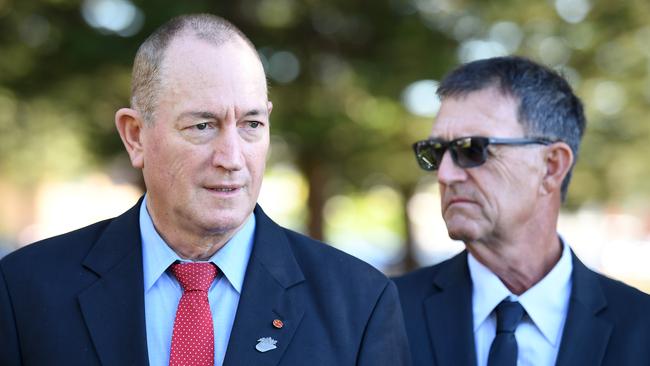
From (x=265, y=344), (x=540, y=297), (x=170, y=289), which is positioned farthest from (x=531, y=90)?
(x=170, y=289)

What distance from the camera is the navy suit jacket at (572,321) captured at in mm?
3629

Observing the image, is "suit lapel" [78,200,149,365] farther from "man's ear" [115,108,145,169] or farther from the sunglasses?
the sunglasses

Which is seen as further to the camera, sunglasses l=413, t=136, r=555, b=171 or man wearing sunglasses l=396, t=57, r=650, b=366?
sunglasses l=413, t=136, r=555, b=171

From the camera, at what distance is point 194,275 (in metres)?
3.17

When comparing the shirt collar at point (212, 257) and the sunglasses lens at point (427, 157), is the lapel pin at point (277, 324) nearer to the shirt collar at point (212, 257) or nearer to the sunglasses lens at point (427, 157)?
the shirt collar at point (212, 257)

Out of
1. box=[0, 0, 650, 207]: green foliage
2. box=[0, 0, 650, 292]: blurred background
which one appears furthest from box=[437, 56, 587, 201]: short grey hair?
box=[0, 0, 650, 207]: green foliage

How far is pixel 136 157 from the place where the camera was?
335cm

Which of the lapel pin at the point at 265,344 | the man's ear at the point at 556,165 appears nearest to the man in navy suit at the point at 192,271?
the lapel pin at the point at 265,344

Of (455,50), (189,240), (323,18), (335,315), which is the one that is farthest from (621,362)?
(323,18)

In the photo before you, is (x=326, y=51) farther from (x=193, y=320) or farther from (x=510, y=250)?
(x=193, y=320)

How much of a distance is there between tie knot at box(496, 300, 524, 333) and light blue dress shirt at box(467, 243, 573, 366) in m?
0.03

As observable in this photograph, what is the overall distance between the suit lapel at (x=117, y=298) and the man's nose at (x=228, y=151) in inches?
20.1

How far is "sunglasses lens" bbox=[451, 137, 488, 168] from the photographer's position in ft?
12.9

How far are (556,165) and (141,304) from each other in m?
2.02
